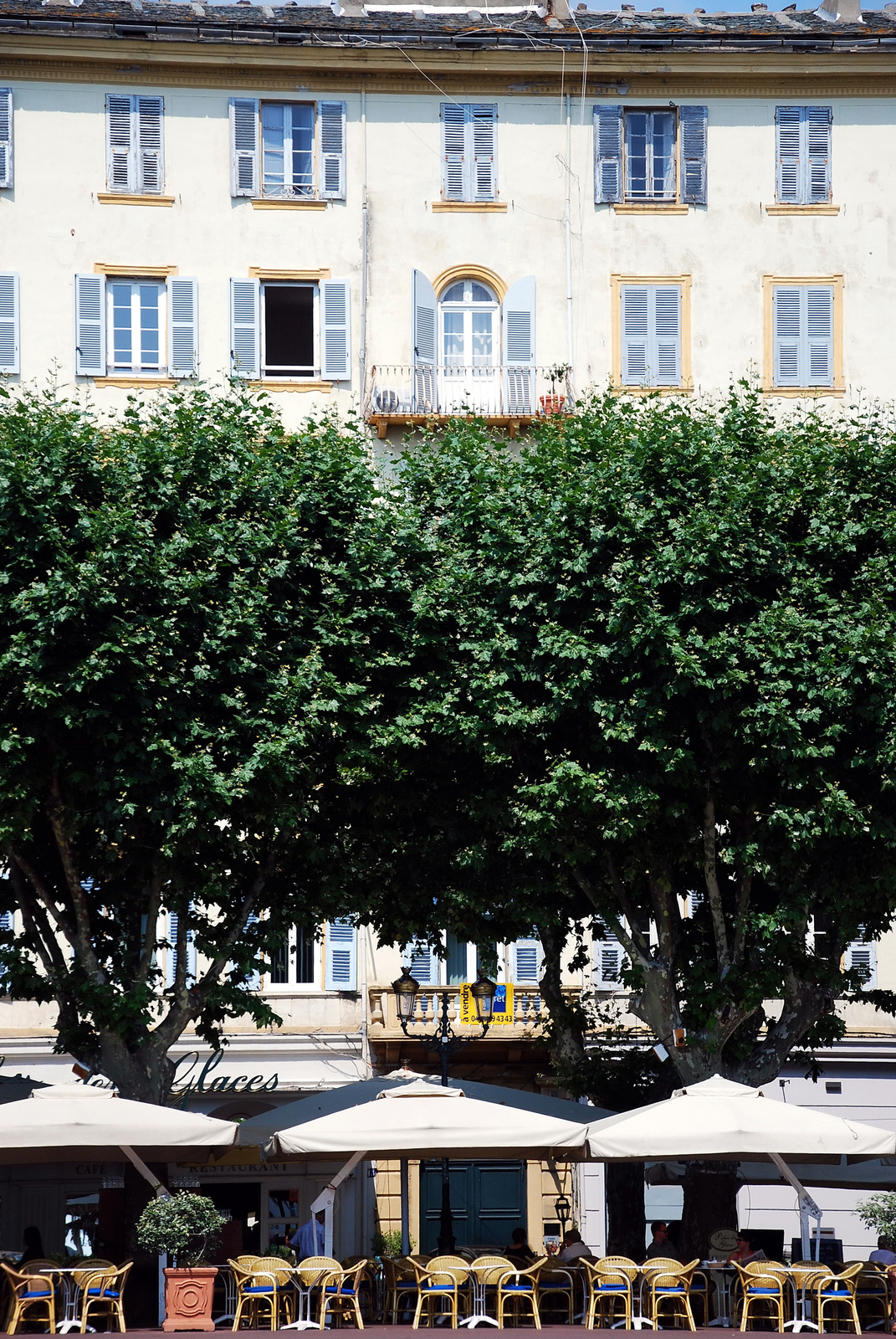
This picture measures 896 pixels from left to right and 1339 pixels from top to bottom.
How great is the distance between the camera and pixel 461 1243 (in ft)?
107

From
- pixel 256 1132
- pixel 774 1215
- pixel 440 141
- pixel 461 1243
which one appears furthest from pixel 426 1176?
pixel 440 141

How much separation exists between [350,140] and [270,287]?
2970 millimetres

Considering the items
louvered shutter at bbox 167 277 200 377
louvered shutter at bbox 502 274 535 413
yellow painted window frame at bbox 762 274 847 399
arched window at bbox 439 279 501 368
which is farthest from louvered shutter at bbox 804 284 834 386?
louvered shutter at bbox 167 277 200 377

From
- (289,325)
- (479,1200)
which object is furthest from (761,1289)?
(289,325)

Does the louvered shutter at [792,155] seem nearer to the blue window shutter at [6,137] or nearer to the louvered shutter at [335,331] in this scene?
the louvered shutter at [335,331]

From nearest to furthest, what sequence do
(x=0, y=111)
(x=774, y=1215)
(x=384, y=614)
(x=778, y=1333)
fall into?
(x=778, y=1333), (x=384, y=614), (x=0, y=111), (x=774, y=1215)

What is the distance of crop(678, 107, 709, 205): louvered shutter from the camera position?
30.9 m

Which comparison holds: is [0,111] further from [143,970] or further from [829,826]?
[829,826]

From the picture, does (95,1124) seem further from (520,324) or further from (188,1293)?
(520,324)

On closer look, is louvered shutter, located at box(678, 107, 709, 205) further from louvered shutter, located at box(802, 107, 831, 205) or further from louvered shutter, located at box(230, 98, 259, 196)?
louvered shutter, located at box(230, 98, 259, 196)

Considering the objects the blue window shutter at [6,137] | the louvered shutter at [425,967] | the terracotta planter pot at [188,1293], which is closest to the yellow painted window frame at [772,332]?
the louvered shutter at [425,967]

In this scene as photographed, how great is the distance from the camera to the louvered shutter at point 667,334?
3052 cm

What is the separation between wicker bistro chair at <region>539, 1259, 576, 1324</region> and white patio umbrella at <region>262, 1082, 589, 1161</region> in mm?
1685

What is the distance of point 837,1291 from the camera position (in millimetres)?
18688
